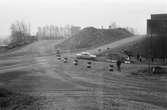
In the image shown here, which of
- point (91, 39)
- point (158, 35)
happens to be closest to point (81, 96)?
point (158, 35)

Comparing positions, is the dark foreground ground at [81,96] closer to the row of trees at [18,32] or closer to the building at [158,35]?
the building at [158,35]

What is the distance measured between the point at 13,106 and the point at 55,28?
5766 inches

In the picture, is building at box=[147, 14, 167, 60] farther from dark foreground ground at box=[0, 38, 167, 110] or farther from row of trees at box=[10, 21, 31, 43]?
row of trees at box=[10, 21, 31, 43]

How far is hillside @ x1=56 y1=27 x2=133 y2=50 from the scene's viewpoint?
2219 inches

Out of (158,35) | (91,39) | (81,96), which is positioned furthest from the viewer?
→ (91,39)

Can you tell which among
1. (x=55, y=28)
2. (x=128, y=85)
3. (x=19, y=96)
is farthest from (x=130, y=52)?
(x=55, y=28)

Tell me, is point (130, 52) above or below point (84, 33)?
below

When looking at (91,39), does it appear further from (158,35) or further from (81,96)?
(81,96)

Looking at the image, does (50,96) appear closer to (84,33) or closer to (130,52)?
(130,52)

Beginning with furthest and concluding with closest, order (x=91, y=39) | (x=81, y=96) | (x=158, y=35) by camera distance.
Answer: (x=91, y=39) → (x=158, y=35) → (x=81, y=96)

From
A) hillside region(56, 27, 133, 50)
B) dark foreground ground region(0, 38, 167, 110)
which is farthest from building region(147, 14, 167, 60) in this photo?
hillside region(56, 27, 133, 50)

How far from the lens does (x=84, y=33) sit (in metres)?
65.2

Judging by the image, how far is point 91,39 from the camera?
6050cm

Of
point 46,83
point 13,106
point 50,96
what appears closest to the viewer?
point 13,106
